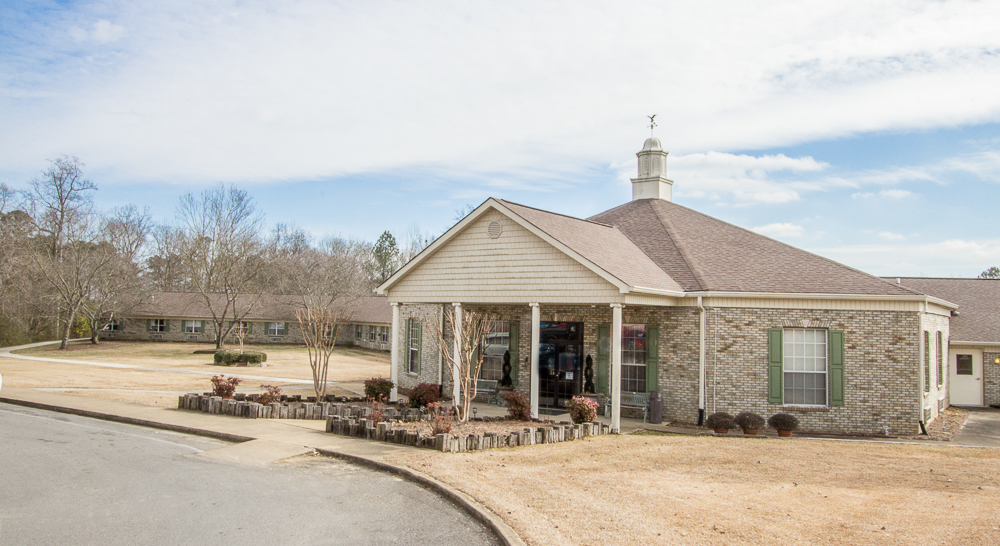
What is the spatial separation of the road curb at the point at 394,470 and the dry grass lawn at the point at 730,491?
0.62 ft

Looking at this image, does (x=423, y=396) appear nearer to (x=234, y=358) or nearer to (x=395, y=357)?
(x=395, y=357)

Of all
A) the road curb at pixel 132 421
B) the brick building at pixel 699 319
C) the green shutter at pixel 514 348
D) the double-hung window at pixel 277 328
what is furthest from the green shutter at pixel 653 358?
the double-hung window at pixel 277 328

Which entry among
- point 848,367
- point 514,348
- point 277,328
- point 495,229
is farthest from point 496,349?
point 277,328

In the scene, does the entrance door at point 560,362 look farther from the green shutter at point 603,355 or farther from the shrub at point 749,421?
the shrub at point 749,421

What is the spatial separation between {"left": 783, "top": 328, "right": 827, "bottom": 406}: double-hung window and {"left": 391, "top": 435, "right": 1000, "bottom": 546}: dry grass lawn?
2996 millimetres

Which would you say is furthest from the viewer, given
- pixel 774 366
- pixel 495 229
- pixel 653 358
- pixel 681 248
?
pixel 681 248

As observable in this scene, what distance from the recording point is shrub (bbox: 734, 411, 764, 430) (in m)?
16.0

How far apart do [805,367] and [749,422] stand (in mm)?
2372

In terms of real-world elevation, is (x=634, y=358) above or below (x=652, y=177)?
below

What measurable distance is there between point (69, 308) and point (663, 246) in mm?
40643

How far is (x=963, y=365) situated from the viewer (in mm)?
23719

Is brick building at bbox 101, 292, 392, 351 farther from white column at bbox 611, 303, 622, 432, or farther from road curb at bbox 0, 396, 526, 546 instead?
white column at bbox 611, 303, 622, 432

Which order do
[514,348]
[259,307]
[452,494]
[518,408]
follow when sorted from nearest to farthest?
1. [452,494]
2. [518,408]
3. [514,348]
4. [259,307]

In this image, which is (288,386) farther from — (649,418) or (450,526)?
(450,526)
